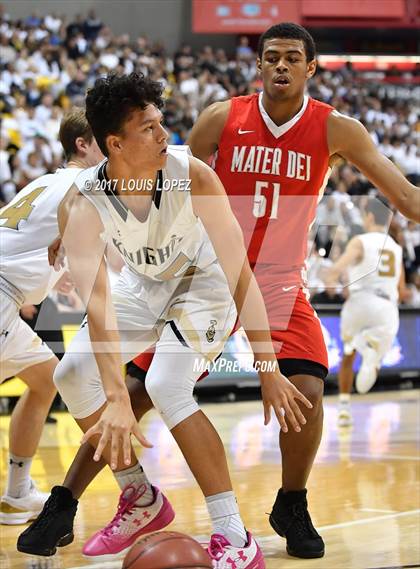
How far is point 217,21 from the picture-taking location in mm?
26516

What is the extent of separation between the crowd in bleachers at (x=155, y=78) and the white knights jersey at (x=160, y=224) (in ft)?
18.0

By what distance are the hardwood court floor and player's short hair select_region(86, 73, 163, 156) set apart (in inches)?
73.1

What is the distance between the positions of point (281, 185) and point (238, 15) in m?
23.0

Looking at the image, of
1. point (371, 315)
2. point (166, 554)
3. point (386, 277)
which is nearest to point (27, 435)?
point (166, 554)

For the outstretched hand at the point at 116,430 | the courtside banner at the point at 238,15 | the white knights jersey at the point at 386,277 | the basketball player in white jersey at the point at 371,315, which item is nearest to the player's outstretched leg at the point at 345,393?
the basketball player in white jersey at the point at 371,315

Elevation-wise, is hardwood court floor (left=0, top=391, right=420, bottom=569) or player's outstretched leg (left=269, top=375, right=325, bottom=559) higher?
player's outstretched leg (left=269, top=375, right=325, bottom=559)

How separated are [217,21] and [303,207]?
22715 mm

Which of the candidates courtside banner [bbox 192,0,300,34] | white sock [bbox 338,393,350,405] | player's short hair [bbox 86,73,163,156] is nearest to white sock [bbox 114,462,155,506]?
player's short hair [bbox 86,73,163,156]

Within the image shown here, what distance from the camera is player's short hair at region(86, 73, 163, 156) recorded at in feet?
12.7

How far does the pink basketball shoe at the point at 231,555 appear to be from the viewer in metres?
3.84

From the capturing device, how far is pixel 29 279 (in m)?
5.14

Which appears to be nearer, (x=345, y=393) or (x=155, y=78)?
(x=345, y=393)

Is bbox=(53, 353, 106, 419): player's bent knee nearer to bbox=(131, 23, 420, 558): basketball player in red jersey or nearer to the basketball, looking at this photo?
bbox=(131, 23, 420, 558): basketball player in red jersey

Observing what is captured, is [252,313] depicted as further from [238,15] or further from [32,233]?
[238,15]
